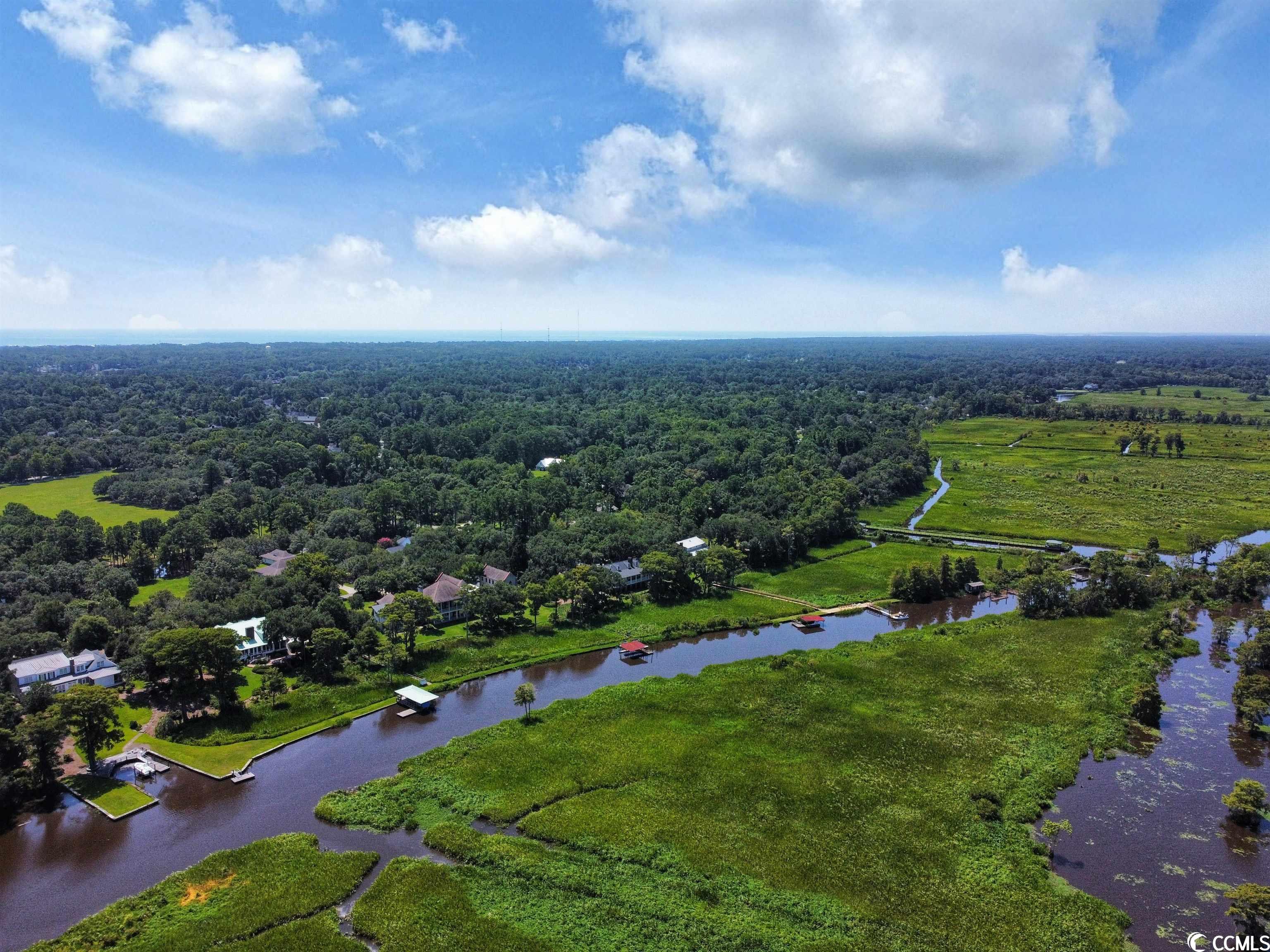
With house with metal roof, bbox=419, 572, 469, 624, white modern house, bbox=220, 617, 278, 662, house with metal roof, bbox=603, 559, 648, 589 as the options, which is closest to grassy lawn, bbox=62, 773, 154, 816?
white modern house, bbox=220, 617, 278, 662

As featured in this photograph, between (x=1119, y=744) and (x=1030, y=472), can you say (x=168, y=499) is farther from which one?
(x=1030, y=472)

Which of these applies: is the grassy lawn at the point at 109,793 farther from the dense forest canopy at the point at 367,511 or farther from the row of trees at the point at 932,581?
the row of trees at the point at 932,581

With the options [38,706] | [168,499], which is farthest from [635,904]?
[168,499]

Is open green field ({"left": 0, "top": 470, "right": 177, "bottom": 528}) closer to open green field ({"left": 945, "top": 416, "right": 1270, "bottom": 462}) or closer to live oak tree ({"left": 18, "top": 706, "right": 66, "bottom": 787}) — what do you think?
live oak tree ({"left": 18, "top": 706, "right": 66, "bottom": 787})

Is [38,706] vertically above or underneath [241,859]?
above

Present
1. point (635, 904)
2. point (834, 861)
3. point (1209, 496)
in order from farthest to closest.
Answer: point (1209, 496) → point (834, 861) → point (635, 904)

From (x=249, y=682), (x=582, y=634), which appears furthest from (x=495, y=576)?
(x=249, y=682)

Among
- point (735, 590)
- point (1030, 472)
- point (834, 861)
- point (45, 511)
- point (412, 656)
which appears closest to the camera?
point (834, 861)
